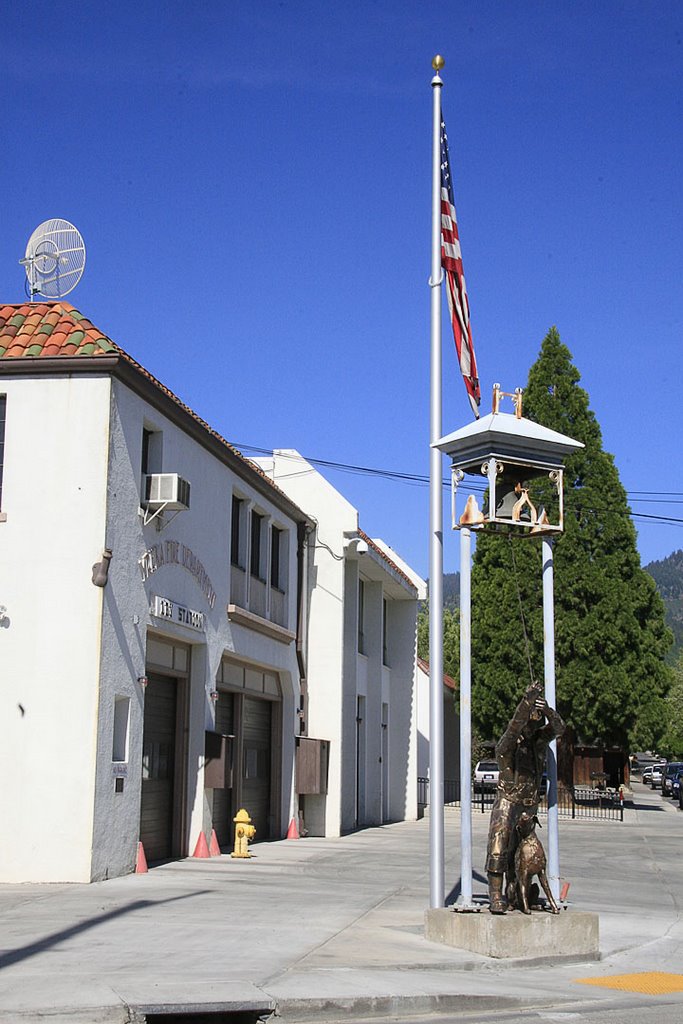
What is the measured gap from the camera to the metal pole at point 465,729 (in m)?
10.9

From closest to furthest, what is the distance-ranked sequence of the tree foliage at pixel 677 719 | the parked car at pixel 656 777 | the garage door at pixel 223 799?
1. the garage door at pixel 223 799
2. the parked car at pixel 656 777
3. the tree foliage at pixel 677 719

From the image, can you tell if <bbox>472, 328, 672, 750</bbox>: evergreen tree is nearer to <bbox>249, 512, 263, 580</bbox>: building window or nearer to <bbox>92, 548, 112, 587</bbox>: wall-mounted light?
<bbox>249, 512, 263, 580</bbox>: building window

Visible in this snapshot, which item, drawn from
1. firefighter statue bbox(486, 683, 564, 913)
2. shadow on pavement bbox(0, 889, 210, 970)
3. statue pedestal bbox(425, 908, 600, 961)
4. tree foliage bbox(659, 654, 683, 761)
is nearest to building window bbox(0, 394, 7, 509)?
shadow on pavement bbox(0, 889, 210, 970)

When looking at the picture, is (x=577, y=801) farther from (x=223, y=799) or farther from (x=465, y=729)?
(x=465, y=729)

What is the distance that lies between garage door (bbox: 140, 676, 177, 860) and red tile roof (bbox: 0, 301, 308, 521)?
4402 mm

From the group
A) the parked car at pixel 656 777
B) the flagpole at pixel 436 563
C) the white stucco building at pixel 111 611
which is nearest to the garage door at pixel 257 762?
the white stucco building at pixel 111 611

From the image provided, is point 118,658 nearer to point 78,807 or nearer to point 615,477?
point 78,807

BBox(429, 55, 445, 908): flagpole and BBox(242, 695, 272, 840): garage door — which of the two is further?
BBox(242, 695, 272, 840): garage door

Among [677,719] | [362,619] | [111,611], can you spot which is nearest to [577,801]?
[362,619]

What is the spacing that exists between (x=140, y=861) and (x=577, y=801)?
2839 cm

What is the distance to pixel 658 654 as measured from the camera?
41.6 meters

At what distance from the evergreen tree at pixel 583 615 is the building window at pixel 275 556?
1502cm

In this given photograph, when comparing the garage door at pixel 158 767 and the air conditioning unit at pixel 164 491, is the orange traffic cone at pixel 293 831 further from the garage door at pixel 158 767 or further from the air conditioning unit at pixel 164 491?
the air conditioning unit at pixel 164 491

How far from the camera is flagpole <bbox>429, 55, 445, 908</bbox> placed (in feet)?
38.1
